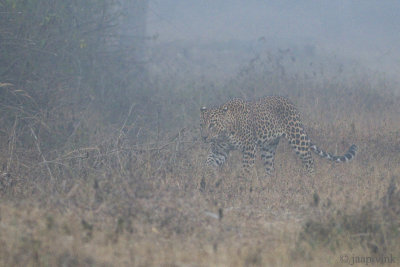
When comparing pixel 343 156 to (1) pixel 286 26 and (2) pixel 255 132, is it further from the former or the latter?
(1) pixel 286 26

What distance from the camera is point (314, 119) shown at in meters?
10.4

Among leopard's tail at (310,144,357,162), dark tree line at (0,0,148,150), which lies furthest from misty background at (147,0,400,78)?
leopard's tail at (310,144,357,162)

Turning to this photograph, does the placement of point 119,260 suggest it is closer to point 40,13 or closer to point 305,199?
point 305,199

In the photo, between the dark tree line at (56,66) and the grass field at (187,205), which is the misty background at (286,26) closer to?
the dark tree line at (56,66)

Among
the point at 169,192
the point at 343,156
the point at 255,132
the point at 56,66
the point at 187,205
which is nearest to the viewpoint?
the point at 187,205

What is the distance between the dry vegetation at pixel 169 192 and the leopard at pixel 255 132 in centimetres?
25

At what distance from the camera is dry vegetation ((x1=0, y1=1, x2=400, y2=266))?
4195 millimetres

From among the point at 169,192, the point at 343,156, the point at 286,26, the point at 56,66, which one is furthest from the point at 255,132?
the point at 286,26

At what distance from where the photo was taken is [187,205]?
16.1 ft

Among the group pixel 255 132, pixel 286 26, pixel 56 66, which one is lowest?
pixel 255 132

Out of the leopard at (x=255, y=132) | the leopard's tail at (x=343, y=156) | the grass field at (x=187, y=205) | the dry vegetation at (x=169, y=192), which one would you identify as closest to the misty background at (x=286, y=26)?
the dry vegetation at (x=169, y=192)

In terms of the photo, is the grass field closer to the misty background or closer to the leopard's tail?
the leopard's tail

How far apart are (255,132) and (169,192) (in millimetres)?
3688

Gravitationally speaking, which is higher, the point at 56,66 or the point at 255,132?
the point at 56,66
